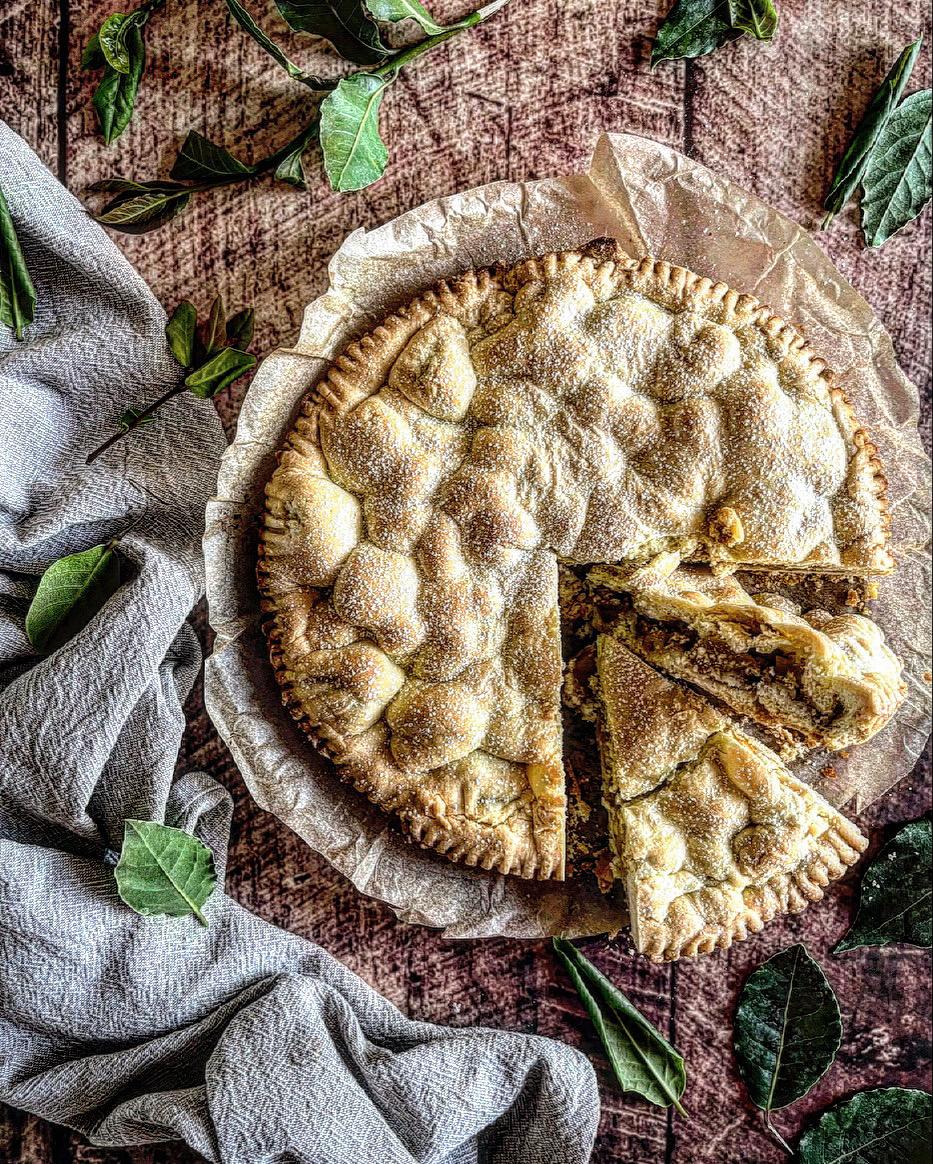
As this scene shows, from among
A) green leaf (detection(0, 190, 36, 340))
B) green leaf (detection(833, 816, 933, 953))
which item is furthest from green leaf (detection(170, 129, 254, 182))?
green leaf (detection(833, 816, 933, 953))

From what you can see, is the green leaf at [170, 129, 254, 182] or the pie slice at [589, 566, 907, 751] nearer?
the pie slice at [589, 566, 907, 751]

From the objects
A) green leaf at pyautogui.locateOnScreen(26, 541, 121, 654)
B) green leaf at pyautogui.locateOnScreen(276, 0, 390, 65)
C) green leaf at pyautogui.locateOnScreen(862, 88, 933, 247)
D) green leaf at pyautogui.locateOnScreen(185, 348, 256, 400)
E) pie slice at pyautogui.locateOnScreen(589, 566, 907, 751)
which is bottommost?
green leaf at pyautogui.locateOnScreen(26, 541, 121, 654)

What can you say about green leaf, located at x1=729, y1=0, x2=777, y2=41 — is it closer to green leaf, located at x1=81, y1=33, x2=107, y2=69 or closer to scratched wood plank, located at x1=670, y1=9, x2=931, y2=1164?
scratched wood plank, located at x1=670, y1=9, x2=931, y2=1164

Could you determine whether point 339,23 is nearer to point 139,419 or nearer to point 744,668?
point 139,419

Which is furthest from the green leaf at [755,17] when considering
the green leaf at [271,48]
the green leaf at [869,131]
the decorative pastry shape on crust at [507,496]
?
the green leaf at [271,48]

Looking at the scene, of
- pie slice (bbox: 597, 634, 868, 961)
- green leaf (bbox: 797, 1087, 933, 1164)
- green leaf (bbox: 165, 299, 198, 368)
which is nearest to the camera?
pie slice (bbox: 597, 634, 868, 961)
